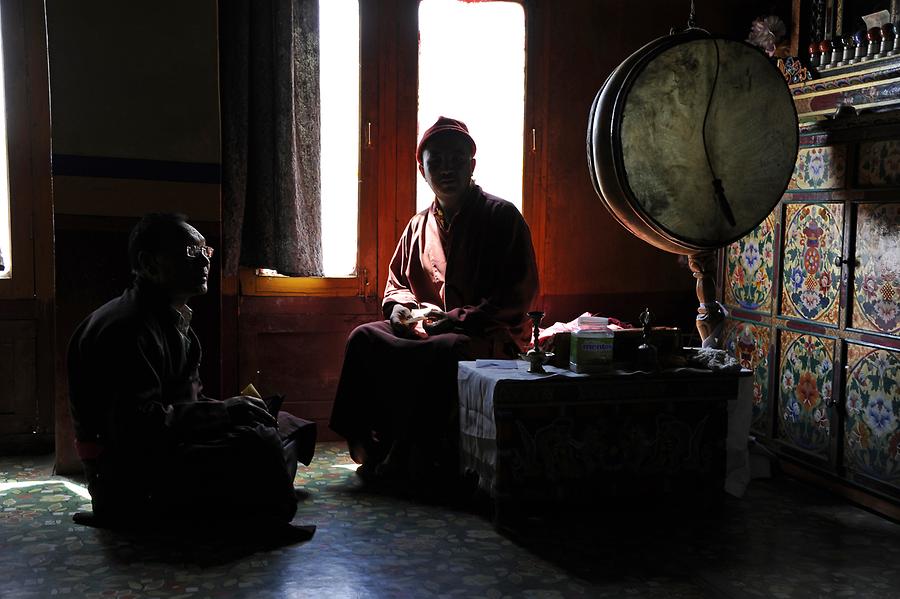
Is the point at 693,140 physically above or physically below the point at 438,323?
above

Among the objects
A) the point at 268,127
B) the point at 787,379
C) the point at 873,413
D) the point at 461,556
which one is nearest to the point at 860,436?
the point at 873,413

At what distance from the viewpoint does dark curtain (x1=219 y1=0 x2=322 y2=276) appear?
456 cm

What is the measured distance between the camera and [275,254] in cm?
469

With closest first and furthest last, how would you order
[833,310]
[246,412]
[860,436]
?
[246,412] < [860,436] < [833,310]

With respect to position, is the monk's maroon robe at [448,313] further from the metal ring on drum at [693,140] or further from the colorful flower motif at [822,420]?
the colorful flower motif at [822,420]

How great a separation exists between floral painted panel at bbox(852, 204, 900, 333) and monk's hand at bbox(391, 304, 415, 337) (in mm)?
2048

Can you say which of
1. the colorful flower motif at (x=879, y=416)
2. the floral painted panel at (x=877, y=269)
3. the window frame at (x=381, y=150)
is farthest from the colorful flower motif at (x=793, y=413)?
the window frame at (x=381, y=150)

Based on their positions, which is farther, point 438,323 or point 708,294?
point 438,323

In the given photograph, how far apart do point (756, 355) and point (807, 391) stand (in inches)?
15.9

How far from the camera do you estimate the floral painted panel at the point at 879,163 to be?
3738mm

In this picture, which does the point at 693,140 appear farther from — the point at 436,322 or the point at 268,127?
the point at 268,127

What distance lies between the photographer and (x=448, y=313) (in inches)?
171

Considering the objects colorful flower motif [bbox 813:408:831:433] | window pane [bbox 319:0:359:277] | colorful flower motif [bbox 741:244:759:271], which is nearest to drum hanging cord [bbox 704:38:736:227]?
colorful flower motif [bbox 741:244:759:271]

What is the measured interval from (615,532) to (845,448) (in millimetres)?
1280
